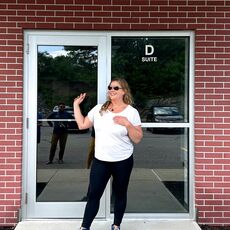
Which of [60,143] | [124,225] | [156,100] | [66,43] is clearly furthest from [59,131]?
[124,225]

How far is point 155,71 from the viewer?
5.62m

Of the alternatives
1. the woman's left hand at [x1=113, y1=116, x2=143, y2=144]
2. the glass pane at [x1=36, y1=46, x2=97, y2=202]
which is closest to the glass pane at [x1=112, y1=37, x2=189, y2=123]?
the glass pane at [x1=36, y1=46, x2=97, y2=202]

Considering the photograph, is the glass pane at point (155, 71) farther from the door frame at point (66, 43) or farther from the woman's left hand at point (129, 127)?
the woman's left hand at point (129, 127)

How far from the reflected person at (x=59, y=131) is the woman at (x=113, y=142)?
809mm

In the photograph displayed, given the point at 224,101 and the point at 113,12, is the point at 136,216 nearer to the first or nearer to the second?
the point at 224,101

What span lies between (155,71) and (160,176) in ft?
4.54

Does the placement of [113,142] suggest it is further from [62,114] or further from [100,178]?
[62,114]

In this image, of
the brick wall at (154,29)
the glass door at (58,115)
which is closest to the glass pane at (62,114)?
the glass door at (58,115)

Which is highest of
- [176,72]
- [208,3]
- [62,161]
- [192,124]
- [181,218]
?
[208,3]

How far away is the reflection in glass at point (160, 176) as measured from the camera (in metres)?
5.61

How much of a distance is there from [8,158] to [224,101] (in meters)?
2.82

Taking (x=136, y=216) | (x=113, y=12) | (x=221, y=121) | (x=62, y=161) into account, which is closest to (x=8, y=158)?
(x=62, y=161)

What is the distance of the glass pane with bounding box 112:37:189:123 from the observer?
18.4ft

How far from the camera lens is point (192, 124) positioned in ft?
18.3
